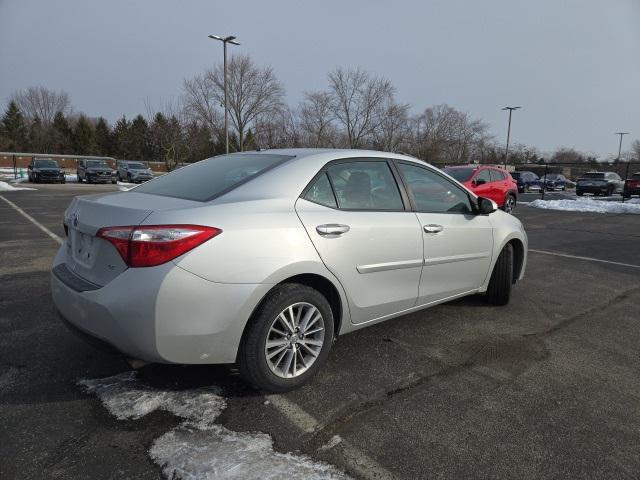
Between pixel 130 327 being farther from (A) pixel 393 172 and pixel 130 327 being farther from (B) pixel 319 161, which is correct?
(A) pixel 393 172

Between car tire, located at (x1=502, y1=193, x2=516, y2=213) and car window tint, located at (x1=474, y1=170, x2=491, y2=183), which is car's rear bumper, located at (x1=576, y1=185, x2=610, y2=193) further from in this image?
car window tint, located at (x1=474, y1=170, x2=491, y2=183)

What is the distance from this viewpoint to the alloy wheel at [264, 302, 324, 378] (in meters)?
2.69

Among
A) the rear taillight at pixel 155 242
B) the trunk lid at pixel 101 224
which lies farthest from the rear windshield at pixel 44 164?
the rear taillight at pixel 155 242

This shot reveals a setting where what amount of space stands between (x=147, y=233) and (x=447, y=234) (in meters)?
2.39

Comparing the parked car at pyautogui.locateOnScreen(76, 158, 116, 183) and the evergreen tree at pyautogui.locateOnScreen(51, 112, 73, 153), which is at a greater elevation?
the evergreen tree at pyautogui.locateOnScreen(51, 112, 73, 153)

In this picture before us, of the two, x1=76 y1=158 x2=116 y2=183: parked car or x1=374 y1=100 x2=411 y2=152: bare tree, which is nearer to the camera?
x1=76 y1=158 x2=116 y2=183: parked car

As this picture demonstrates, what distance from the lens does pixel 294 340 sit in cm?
277

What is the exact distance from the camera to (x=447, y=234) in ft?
12.1

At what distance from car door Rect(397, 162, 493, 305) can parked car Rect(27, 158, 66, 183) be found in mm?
30225

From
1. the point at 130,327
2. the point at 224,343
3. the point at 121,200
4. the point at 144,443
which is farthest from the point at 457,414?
the point at 121,200

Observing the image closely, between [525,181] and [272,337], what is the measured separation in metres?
33.7

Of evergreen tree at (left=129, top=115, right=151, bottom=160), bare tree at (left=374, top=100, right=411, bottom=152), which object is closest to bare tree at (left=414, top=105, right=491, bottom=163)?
bare tree at (left=374, top=100, right=411, bottom=152)

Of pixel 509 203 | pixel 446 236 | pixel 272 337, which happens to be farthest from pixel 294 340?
pixel 509 203

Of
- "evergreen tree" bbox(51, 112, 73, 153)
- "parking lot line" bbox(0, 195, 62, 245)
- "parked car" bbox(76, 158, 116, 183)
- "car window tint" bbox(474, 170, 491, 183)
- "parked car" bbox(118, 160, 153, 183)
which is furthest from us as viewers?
"evergreen tree" bbox(51, 112, 73, 153)
